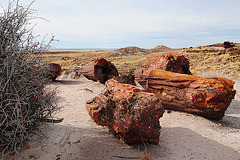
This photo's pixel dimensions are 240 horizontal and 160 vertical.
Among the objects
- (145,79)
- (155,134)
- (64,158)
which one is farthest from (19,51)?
(145,79)

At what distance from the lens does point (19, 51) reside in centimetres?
329

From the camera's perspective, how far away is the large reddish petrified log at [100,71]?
12336 millimetres

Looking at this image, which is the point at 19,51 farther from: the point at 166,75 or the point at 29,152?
the point at 166,75

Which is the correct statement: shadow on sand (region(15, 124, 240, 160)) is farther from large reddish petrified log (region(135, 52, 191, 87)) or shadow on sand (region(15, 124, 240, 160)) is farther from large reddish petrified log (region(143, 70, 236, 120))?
large reddish petrified log (region(135, 52, 191, 87))

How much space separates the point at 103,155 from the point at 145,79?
4.26 metres

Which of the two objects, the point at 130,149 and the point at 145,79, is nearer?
the point at 130,149

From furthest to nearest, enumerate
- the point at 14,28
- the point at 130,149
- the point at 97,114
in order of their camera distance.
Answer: the point at 97,114, the point at 130,149, the point at 14,28

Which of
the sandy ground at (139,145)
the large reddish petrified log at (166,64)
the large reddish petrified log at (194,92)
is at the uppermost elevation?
the large reddish petrified log at (166,64)

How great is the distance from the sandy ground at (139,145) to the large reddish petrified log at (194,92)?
15.6 inches

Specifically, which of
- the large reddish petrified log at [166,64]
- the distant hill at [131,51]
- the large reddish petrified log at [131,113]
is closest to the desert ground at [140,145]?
the large reddish petrified log at [131,113]

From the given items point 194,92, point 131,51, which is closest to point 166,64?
point 194,92

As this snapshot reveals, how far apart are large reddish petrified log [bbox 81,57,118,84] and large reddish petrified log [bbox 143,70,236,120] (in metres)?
5.89

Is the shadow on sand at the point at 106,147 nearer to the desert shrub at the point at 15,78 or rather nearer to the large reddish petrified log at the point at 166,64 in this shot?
the desert shrub at the point at 15,78

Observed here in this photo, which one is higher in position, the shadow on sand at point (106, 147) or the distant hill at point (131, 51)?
the distant hill at point (131, 51)
